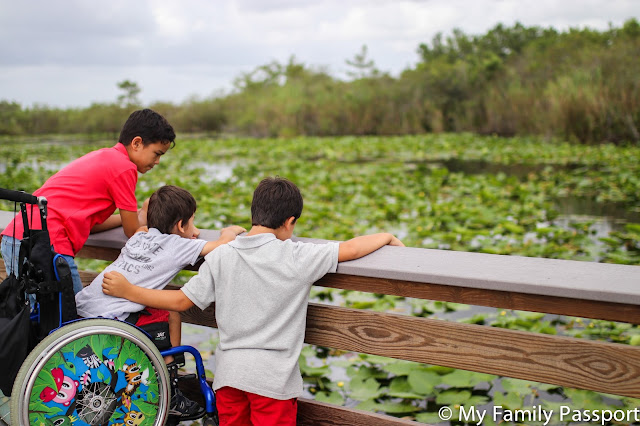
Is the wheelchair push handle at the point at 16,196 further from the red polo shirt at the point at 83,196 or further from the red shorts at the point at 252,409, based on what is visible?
the red shorts at the point at 252,409

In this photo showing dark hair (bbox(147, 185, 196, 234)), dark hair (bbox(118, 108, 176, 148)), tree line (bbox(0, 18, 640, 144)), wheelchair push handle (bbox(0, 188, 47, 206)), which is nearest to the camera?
wheelchair push handle (bbox(0, 188, 47, 206))

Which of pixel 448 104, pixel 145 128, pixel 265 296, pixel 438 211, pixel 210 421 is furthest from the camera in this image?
pixel 448 104

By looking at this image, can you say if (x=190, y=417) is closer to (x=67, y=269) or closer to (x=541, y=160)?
(x=67, y=269)

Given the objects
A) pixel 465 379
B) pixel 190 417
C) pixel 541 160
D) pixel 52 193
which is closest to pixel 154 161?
pixel 52 193

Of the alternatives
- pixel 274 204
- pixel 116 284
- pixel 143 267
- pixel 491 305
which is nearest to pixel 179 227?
pixel 143 267

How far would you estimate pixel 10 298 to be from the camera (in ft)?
5.22

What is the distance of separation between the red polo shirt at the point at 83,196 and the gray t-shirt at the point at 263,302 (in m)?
0.59

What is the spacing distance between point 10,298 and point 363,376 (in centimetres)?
168

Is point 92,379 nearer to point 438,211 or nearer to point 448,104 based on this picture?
point 438,211

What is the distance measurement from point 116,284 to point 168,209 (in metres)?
0.30

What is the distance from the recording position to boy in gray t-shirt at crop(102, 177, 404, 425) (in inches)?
63.9

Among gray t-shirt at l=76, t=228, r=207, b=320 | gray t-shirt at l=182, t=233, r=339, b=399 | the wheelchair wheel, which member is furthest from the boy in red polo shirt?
gray t-shirt at l=182, t=233, r=339, b=399

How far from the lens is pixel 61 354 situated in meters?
1.51

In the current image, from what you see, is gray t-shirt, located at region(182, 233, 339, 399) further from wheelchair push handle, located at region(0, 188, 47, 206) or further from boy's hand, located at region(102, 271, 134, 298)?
wheelchair push handle, located at region(0, 188, 47, 206)
